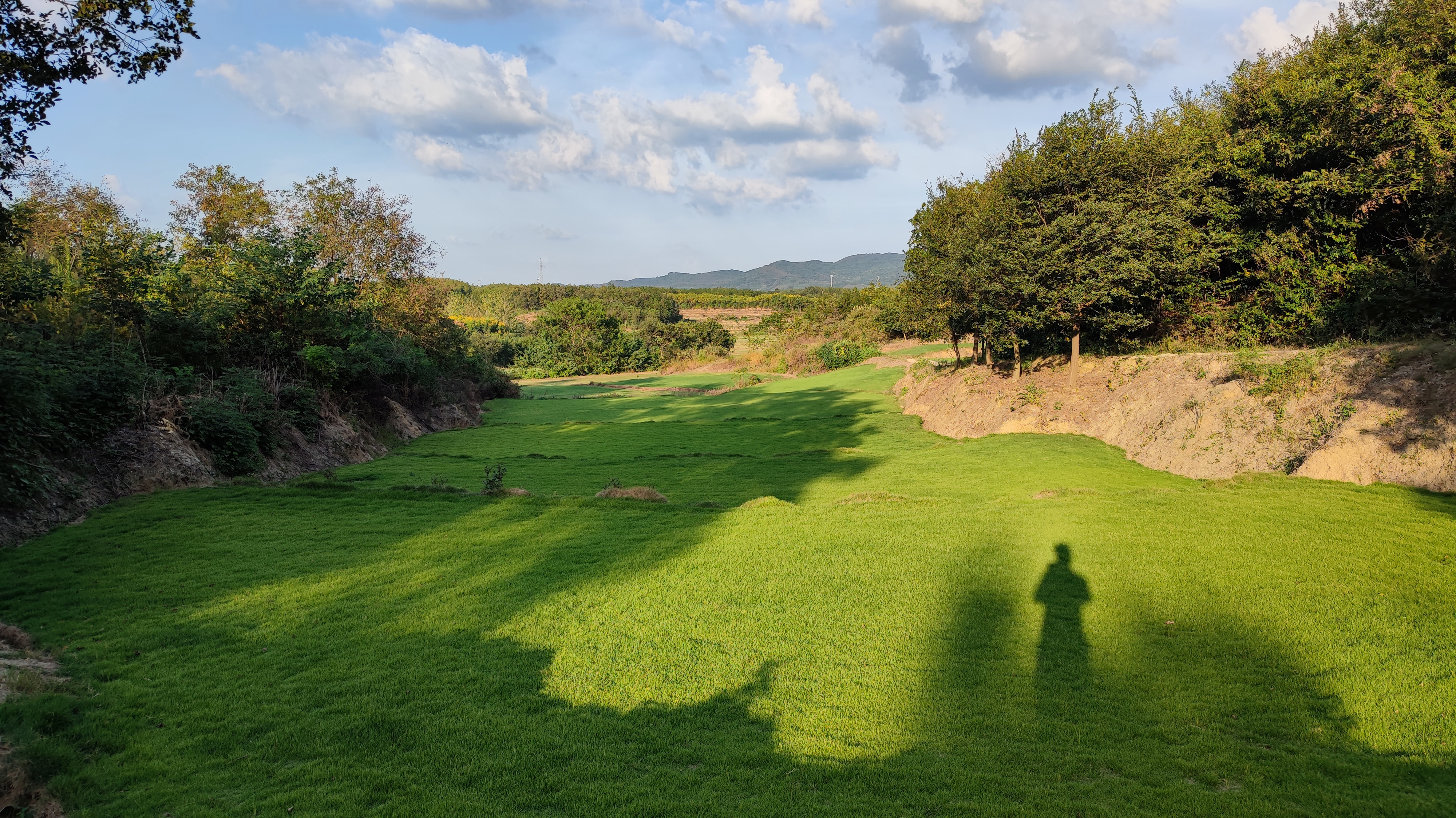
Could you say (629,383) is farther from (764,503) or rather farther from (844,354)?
(764,503)

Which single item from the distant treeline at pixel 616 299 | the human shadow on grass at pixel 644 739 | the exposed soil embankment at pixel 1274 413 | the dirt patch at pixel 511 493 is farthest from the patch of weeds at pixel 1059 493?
the distant treeline at pixel 616 299

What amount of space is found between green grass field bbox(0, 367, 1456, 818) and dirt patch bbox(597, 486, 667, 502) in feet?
1.65

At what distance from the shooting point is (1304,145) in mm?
19250

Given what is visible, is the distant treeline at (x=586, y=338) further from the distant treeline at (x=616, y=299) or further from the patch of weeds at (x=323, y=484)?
the patch of weeds at (x=323, y=484)

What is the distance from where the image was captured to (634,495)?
51.9 feet

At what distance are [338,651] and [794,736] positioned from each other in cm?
512

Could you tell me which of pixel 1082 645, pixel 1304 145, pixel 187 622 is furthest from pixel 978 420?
pixel 187 622

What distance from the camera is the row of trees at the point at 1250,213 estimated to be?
1661 centimetres

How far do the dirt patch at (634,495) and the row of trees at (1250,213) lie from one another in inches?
626

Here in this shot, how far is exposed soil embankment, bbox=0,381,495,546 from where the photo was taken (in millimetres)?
11953

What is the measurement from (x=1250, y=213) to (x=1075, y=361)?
6.87 m

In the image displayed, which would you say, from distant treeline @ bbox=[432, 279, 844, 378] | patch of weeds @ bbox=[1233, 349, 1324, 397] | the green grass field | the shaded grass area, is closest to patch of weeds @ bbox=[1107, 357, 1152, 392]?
patch of weeds @ bbox=[1233, 349, 1324, 397]

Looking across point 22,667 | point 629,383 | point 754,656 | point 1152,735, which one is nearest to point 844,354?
point 629,383

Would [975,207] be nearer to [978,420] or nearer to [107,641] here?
[978,420]
